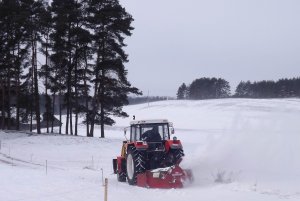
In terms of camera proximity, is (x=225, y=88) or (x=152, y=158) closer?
(x=152, y=158)

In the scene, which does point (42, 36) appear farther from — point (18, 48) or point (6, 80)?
point (6, 80)

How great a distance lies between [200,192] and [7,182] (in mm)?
7348

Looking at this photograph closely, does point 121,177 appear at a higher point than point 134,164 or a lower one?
lower

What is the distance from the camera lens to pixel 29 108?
174 ft

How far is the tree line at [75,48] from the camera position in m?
44.4

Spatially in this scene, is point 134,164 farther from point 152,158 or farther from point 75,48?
point 75,48

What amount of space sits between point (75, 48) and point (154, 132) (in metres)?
28.5

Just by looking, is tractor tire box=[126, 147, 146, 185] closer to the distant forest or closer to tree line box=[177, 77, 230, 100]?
the distant forest

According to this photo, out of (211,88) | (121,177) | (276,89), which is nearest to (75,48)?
(121,177)

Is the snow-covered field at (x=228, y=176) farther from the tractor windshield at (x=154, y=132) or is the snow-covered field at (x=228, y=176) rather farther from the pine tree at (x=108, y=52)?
the pine tree at (x=108, y=52)

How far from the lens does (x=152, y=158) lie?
61.1ft

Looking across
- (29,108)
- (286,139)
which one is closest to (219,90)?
(29,108)

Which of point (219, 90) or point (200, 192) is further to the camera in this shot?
point (219, 90)

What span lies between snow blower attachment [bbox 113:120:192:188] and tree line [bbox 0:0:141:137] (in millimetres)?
24404
